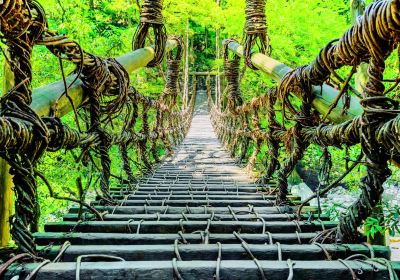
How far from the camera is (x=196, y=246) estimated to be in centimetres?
137

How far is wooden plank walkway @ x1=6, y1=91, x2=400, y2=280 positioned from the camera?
1103 millimetres

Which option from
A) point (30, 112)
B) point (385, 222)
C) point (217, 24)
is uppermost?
point (217, 24)

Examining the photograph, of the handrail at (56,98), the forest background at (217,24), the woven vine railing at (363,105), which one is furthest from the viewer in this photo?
the forest background at (217,24)

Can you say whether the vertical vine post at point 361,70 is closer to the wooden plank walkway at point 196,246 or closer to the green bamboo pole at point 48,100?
the wooden plank walkway at point 196,246

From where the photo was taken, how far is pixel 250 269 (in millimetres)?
1115

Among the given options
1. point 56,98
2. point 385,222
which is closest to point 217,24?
point 385,222

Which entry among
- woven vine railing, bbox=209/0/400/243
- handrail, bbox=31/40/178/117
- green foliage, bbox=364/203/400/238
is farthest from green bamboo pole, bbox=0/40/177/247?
green foliage, bbox=364/203/400/238

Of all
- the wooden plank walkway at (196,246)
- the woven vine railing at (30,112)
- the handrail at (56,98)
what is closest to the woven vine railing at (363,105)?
the wooden plank walkway at (196,246)

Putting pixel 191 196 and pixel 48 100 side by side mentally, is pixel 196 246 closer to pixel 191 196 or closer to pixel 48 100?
pixel 48 100

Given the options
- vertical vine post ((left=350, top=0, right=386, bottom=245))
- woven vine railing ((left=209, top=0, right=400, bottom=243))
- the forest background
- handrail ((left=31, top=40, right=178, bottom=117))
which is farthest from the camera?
the forest background

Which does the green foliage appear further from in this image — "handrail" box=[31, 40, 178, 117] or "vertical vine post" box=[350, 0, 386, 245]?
"handrail" box=[31, 40, 178, 117]

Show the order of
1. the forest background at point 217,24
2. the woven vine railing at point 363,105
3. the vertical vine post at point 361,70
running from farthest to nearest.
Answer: the forest background at point 217,24
the vertical vine post at point 361,70
the woven vine railing at point 363,105

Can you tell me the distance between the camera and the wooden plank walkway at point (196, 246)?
1.10 m

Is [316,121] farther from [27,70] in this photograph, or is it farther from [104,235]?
[27,70]
